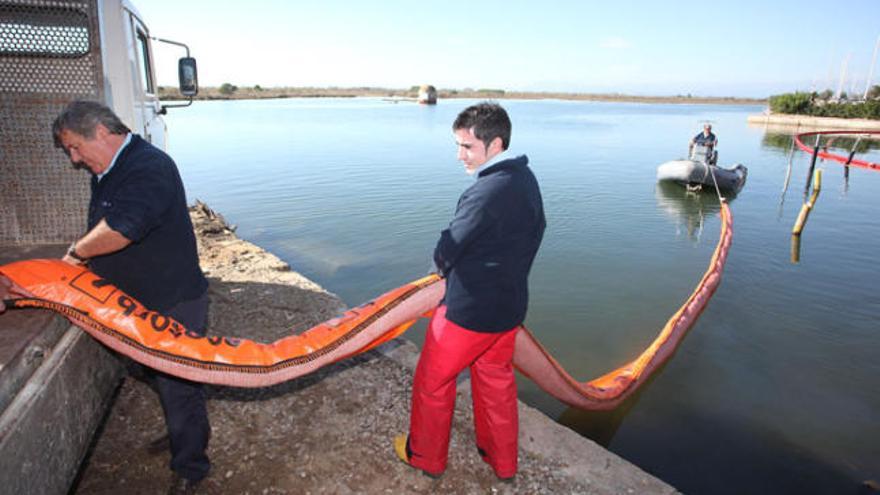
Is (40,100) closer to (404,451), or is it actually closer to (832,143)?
(404,451)

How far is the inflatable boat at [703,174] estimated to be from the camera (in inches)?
737

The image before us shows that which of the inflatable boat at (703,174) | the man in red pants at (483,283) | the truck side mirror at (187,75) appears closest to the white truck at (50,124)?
the truck side mirror at (187,75)

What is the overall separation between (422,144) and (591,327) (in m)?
24.7

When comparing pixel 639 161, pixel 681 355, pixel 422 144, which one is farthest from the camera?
pixel 422 144

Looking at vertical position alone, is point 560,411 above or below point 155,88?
below

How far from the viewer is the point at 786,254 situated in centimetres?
1228

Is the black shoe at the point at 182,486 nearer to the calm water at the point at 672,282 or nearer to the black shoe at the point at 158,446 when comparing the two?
the black shoe at the point at 158,446

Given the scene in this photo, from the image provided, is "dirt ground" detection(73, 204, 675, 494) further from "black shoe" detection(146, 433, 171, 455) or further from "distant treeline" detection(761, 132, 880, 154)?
"distant treeline" detection(761, 132, 880, 154)

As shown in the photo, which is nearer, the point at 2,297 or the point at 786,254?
the point at 2,297

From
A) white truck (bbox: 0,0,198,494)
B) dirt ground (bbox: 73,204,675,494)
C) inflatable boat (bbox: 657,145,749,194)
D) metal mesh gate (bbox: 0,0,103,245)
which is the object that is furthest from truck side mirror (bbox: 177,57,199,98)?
inflatable boat (bbox: 657,145,749,194)

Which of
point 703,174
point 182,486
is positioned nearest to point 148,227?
point 182,486

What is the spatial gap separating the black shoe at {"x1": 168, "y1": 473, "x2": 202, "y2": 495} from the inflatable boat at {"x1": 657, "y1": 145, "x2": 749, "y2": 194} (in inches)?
764

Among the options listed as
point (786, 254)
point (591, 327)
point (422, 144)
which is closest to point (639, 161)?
point (422, 144)

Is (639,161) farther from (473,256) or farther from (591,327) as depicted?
(473,256)
